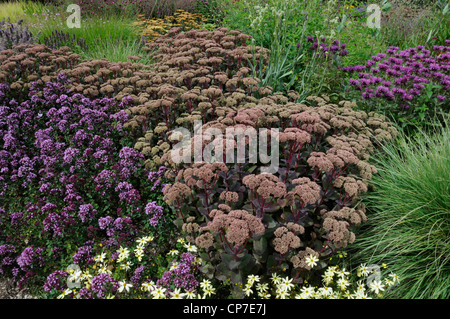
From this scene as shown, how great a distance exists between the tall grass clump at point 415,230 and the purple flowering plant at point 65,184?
2143 millimetres

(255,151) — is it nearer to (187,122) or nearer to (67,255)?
(187,122)

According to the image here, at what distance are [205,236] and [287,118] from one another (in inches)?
70.4

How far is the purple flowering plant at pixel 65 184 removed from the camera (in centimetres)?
342

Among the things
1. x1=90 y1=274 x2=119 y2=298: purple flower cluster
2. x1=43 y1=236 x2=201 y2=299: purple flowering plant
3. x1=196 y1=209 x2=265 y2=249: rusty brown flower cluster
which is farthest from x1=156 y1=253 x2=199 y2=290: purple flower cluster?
x1=196 y1=209 x2=265 y2=249: rusty brown flower cluster

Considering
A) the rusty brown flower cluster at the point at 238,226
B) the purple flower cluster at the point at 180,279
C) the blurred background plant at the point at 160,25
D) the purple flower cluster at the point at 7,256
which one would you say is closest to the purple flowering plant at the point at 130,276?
the purple flower cluster at the point at 180,279

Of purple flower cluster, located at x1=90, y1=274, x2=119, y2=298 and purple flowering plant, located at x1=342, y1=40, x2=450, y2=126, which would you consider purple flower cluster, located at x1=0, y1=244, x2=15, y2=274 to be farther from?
purple flowering plant, located at x1=342, y1=40, x2=450, y2=126

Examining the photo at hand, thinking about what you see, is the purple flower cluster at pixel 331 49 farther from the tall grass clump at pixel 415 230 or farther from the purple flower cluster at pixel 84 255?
the purple flower cluster at pixel 84 255

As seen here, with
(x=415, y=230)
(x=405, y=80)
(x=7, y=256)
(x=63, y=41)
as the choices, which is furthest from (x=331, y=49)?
(x=63, y=41)

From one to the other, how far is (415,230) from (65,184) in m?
3.63

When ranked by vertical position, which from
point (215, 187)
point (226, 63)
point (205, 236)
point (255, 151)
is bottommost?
point (205, 236)

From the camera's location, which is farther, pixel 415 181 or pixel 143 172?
pixel 143 172
